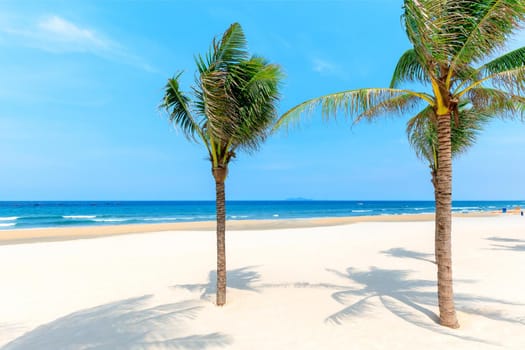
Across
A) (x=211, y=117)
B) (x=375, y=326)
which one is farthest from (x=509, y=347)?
(x=211, y=117)

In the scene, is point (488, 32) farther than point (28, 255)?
No

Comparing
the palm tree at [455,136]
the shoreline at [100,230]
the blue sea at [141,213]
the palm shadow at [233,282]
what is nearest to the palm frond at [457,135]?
the palm tree at [455,136]

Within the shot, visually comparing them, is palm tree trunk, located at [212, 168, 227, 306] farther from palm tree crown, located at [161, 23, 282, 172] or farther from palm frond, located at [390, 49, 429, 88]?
palm frond, located at [390, 49, 429, 88]

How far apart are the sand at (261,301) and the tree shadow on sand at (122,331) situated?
0.02 meters

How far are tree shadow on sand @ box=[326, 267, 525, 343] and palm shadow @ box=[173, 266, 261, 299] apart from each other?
220cm

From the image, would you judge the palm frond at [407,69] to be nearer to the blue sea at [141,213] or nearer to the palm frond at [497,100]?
the palm frond at [497,100]

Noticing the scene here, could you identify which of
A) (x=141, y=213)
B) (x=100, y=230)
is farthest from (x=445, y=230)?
(x=141, y=213)

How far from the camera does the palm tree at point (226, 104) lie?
527cm

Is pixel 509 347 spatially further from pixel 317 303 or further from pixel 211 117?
pixel 211 117

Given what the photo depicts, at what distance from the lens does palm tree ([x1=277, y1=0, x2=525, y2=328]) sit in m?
3.80

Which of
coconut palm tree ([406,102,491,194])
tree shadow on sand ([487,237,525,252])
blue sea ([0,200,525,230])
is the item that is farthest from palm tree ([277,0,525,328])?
blue sea ([0,200,525,230])

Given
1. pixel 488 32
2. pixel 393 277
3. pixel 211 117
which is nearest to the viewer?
pixel 488 32

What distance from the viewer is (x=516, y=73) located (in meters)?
4.21

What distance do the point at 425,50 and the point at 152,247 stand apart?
1270cm
